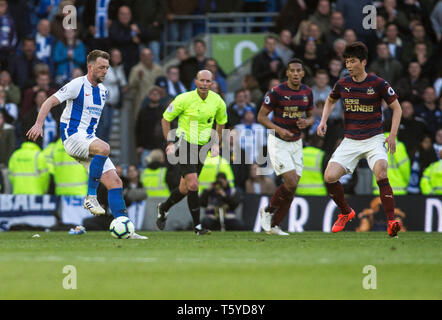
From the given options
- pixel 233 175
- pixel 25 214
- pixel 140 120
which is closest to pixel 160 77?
pixel 140 120

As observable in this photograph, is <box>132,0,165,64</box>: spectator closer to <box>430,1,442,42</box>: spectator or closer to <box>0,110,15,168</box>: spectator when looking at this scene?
<box>0,110,15,168</box>: spectator

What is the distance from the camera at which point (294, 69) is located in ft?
47.3

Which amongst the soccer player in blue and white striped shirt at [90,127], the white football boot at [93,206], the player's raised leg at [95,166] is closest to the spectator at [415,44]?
the soccer player in blue and white striped shirt at [90,127]

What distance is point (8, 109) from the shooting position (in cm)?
1942

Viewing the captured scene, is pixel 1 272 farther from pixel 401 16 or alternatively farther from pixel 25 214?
pixel 401 16

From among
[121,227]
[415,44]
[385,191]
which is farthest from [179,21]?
[385,191]

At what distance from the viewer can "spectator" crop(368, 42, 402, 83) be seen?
19.9m

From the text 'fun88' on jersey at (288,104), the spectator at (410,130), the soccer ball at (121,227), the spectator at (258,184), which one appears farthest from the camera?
the spectator at (410,130)

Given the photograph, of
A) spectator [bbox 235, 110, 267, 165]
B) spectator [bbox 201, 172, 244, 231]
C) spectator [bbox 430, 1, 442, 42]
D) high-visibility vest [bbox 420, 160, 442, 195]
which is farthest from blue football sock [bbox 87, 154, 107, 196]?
spectator [bbox 430, 1, 442, 42]

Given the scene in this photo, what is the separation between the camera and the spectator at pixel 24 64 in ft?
66.0

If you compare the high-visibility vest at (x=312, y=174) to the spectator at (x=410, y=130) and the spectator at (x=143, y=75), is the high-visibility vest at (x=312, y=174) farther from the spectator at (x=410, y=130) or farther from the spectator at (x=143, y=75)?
the spectator at (x=143, y=75)

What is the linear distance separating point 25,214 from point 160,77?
414 centimetres

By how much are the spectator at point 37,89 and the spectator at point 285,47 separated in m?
4.75

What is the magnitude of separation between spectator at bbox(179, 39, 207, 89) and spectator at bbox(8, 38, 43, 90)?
2.88m
